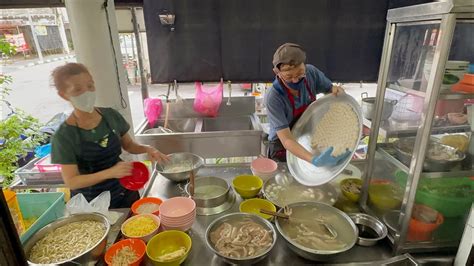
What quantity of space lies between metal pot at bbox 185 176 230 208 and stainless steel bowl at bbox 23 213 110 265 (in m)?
0.46

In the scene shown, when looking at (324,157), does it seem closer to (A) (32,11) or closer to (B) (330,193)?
(B) (330,193)

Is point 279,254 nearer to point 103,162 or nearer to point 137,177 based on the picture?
point 137,177

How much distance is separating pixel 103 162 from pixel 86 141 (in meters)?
0.16

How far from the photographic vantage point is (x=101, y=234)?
44.5 inches

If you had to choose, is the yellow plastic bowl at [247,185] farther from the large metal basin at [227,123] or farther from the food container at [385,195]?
the large metal basin at [227,123]

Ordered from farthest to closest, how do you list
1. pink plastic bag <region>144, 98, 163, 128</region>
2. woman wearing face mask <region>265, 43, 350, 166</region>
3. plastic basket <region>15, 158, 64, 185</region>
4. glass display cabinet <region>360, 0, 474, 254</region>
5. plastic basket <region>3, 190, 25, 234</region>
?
pink plastic bag <region>144, 98, 163, 128</region>
plastic basket <region>15, 158, 64, 185</region>
woman wearing face mask <region>265, 43, 350, 166</region>
plastic basket <region>3, 190, 25, 234</region>
glass display cabinet <region>360, 0, 474, 254</region>

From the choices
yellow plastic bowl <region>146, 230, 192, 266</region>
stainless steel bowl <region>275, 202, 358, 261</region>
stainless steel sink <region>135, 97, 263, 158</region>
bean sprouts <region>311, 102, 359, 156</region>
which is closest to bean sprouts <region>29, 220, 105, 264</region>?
yellow plastic bowl <region>146, 230, 192, 266</region>

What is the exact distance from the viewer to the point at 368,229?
1280 mm

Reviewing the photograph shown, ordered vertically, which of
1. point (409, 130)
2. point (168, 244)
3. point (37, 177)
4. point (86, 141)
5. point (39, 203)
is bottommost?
point (37, 177)

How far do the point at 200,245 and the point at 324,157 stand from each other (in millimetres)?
708

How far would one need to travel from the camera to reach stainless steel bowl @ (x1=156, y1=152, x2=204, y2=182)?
5.36 ft

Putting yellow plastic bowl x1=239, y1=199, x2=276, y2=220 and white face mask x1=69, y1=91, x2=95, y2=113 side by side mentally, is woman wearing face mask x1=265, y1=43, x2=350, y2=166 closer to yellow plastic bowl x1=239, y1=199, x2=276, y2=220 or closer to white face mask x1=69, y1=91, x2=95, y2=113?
yellow plastic bowl x1=239, y1=199, x2=276, y2=220

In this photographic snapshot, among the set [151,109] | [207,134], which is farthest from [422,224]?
[151,109]

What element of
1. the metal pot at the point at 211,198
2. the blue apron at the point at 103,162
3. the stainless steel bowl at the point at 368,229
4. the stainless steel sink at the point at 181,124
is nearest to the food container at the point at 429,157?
the stainless steel bowl at the point at 368,229
